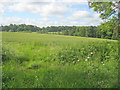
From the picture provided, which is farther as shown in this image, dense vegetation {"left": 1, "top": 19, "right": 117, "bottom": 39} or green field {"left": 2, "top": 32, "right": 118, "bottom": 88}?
dense vegetation {"left": 1, "top": 19, "right": 117, "bottom": 39}

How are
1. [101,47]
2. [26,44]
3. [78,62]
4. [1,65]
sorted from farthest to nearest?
[101,47], [78,62], [26,44], [1,65]

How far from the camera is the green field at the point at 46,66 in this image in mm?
2715

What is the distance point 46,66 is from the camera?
332cm

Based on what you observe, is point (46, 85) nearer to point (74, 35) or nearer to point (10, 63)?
point (10, 63)

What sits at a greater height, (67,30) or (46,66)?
(67,30)

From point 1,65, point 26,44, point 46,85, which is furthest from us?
point 26,44

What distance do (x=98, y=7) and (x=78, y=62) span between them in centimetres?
204

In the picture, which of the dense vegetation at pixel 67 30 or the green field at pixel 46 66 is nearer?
the green field at pixel 46 66

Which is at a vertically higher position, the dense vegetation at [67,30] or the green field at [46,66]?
the dense vegetation at [67,30]

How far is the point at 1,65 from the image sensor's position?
2961 millimetres

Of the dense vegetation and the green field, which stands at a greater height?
the dense vegetation

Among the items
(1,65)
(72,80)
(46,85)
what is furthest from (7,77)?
(72,80)

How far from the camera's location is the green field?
2.71 metres

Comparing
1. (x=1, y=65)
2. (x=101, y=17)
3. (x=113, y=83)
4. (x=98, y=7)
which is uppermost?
(x=98, y=7)
